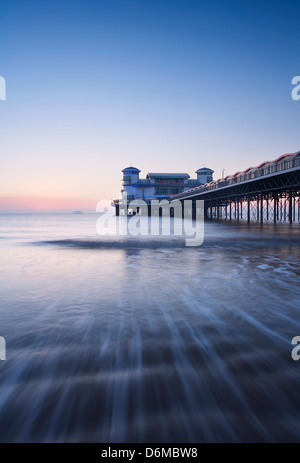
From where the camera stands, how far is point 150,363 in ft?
13.5

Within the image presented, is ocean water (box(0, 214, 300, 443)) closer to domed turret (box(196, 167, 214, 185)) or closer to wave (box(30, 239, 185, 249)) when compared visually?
wave (box(30, 239, 185, 249))

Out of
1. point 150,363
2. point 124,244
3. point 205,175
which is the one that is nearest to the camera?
point 150,363

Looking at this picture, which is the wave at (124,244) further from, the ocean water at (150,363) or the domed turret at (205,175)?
the domed turret at (205,175)

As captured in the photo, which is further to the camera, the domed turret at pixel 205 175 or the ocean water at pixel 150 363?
the domed turret at pixel 205 175

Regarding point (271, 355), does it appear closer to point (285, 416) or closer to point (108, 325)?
point (285, 416)

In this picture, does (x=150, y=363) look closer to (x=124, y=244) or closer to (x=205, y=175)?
(x=124, y=244)

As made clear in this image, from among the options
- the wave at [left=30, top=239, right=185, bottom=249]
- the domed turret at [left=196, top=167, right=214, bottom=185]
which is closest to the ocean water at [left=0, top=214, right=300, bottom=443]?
the wave at [left=30, top=239, right=185, bottom=249]

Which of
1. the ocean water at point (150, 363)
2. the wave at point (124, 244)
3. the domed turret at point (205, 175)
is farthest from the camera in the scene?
the domed turret at point (205, 175)

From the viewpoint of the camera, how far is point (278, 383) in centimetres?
359

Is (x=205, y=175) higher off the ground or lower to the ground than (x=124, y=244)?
higher

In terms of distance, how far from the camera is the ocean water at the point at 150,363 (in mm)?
2904

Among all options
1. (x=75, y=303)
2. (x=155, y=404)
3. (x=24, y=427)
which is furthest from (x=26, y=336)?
(x=155, y=404)

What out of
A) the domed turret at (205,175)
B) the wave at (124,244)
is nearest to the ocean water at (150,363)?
the wave at (124,244)

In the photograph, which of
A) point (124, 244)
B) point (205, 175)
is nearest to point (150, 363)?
point (124, 244)
